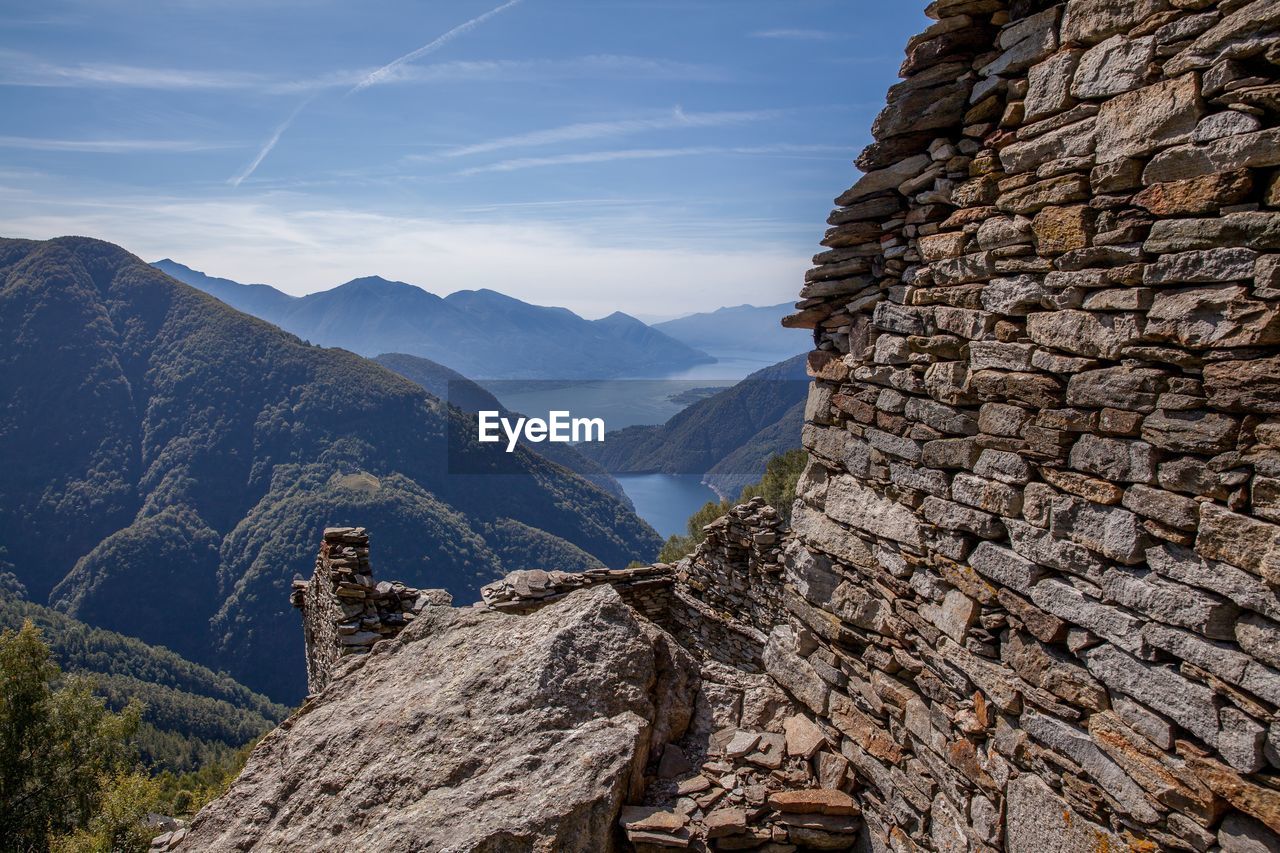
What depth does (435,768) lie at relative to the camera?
4652mm

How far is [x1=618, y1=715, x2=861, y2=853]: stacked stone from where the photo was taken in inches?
178

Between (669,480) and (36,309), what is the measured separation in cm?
17848

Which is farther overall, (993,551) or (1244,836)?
(993,551)

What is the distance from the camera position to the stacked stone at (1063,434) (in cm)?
287

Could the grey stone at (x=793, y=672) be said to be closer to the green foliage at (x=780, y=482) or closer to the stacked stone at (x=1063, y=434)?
the stacked stone at (x=1063, y=434)

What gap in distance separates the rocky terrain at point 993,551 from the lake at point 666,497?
191 ft

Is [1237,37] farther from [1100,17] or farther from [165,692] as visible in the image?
[165,692]

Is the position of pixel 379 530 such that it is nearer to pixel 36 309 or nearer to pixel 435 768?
pixel 435 768

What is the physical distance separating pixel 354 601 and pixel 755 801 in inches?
288

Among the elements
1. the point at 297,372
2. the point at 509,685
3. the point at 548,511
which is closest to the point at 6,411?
the point at 297,372

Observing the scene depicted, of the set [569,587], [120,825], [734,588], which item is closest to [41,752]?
[120,825]

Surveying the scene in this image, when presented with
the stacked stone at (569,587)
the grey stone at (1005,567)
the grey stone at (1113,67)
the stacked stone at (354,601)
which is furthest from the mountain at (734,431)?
the grey stone at (1113,67)

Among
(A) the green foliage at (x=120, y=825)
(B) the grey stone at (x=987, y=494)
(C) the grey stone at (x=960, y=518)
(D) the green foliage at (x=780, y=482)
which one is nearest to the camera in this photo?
(B) the grey stone at (x=987, y=494)

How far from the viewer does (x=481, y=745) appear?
4.71 m
